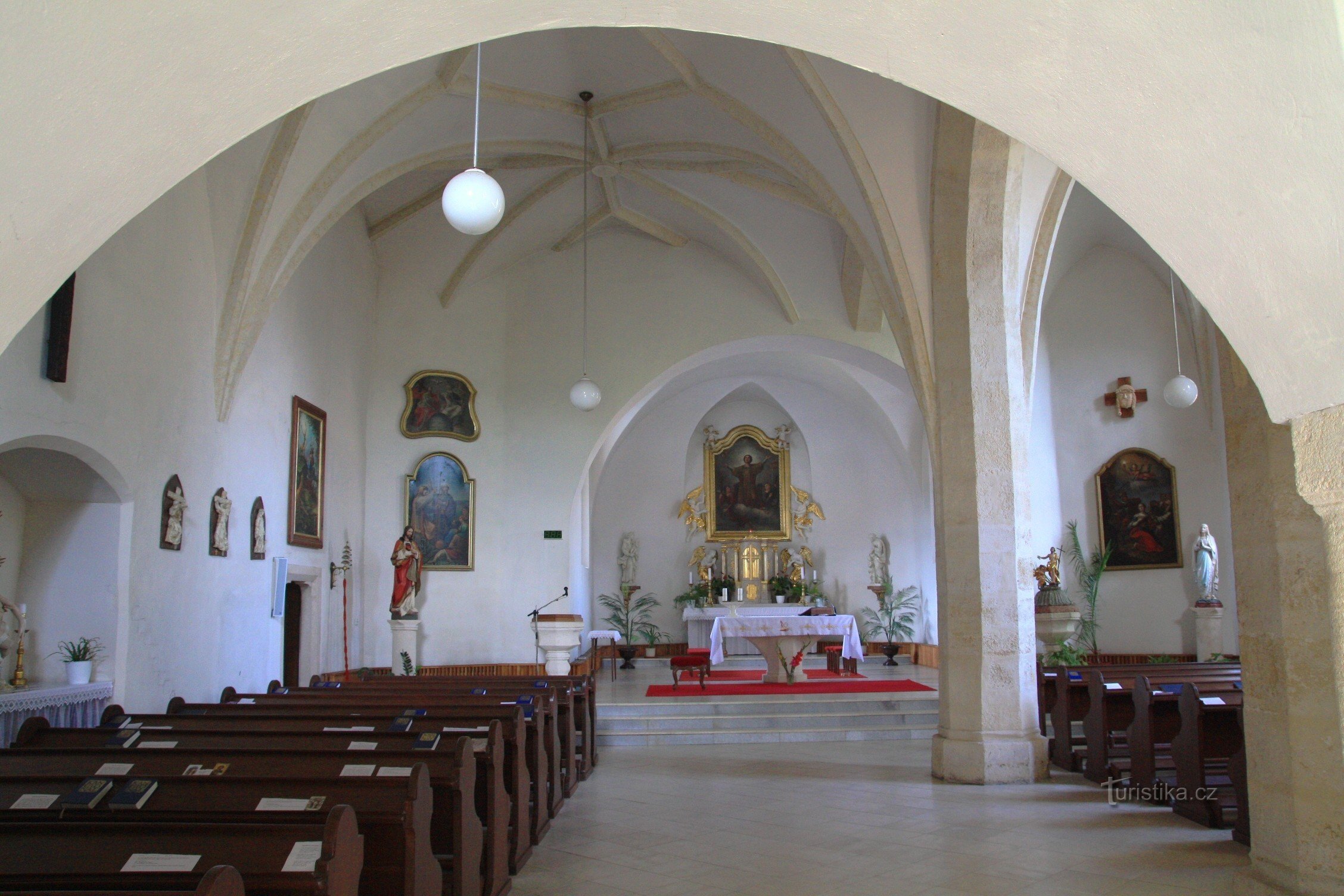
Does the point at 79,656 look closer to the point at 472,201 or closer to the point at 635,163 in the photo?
the point at 472,201

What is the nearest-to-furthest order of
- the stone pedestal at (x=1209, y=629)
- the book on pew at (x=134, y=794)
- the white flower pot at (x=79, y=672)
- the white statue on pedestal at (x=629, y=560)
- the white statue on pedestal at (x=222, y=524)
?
the book on pew at (x=134, y=794) < the white flower pot at (x=79, y=672) < the white statue on pedestal at (x=222, y=524) < the stone pedestal at (x=1209, y=629) < the white statue on pedestal at (x=629, y=560)

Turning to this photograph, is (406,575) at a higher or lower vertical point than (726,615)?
higher

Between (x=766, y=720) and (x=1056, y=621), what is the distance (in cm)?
410

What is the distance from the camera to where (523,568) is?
45.2ft

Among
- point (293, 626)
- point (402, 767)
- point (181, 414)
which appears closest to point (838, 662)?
point (293, 626)

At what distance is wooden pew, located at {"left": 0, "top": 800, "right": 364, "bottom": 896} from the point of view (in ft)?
8.71

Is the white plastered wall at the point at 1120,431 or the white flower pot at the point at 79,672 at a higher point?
the white plastered wall at the point at 1120,431

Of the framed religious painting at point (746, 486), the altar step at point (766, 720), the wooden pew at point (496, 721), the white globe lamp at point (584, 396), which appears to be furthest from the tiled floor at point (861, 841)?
the framed religious painting at point (746, 486)

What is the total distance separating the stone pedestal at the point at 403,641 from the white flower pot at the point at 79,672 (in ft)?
18.9

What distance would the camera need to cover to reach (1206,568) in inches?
514

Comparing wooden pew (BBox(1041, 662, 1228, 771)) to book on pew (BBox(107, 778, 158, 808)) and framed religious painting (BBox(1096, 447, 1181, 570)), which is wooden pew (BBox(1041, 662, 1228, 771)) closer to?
framed religious painting (BBox(1096, 447, 1181, 570))

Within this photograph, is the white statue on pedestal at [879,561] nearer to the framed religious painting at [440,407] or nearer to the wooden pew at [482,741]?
the framed religious painting at [440,407]

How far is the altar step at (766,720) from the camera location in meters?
10.3

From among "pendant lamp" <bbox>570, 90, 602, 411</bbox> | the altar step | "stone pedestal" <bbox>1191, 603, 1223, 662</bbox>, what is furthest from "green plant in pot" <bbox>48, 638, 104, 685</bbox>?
"stone pedestal" <bbox>1191, 603, 1223, 662</bbox>
